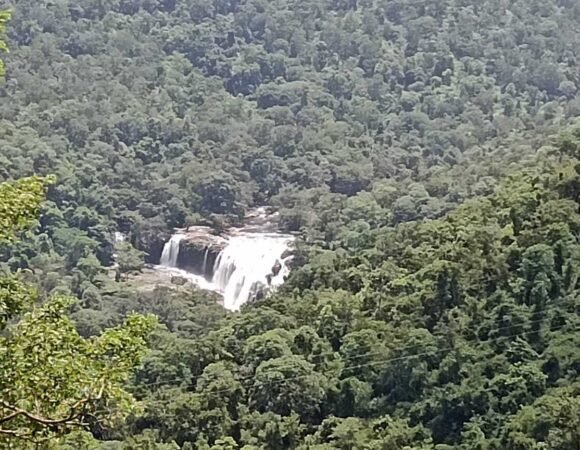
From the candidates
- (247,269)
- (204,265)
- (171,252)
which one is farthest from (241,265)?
(171,252)

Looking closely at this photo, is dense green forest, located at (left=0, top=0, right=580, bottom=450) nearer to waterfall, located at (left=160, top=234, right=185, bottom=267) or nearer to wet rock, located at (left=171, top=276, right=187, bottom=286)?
waterfall, located at (left=160, top=234, right=185, bottom=267)

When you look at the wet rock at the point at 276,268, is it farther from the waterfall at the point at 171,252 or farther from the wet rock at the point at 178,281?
Result: the waterfall at the point at 171,252

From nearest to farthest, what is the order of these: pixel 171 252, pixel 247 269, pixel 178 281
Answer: pixel 247 269
pixel 178 281
pixel 171 252

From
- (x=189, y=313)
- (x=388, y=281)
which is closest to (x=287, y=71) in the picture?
(x=189, y=313)

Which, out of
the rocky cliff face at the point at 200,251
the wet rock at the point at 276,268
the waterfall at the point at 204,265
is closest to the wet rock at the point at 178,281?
the waterfall at the point at 204,265

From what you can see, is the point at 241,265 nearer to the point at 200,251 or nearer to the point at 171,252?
the point at 200,251

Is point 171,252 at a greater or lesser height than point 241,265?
lesser
